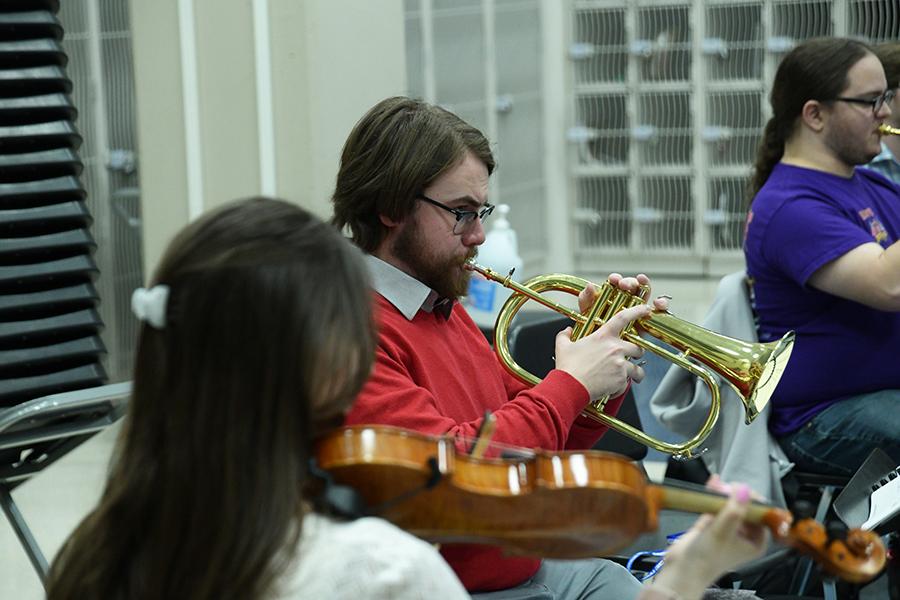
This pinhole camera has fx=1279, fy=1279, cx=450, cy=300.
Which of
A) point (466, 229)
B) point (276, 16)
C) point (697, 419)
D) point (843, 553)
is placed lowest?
point (697, 419)

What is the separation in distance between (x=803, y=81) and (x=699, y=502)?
82.6 inches

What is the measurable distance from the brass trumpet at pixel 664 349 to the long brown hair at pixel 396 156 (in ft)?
0.58

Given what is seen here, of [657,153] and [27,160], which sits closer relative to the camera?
[27,160]

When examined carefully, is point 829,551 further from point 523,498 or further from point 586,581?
point 586,581

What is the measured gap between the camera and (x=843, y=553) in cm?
129

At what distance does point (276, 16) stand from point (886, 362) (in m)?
2.36

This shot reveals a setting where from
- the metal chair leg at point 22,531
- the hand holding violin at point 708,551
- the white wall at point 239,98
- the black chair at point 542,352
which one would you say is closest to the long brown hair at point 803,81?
the black chair at point 542,352

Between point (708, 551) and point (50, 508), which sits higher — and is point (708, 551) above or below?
above

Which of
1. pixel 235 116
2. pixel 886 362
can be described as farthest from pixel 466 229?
pixel 235 116

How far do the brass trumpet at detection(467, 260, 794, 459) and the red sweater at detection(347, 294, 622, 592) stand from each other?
0.30 feet

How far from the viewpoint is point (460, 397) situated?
2053mm

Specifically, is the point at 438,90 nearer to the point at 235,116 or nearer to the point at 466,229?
the point at 235,116

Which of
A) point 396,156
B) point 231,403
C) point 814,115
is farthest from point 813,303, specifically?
point 231,403

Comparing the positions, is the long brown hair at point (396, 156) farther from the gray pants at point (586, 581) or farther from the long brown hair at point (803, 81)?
the long brown hair at point (803, 81)
